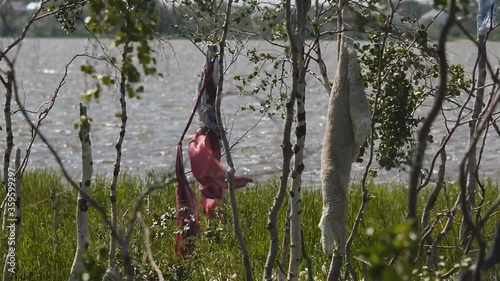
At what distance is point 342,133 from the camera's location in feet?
8.86

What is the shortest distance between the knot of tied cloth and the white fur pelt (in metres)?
1.61

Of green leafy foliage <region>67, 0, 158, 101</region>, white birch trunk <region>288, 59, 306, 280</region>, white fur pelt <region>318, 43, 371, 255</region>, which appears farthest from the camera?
white birch trunk <region>288, 59, 306, 280</region>

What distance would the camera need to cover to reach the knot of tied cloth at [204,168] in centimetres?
442

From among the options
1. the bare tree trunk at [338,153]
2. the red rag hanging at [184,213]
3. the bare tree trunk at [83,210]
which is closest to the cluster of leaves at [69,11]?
the bare tree trunk at [83,210]

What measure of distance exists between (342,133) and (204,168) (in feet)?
5.95

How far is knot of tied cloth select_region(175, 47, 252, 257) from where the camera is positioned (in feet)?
14.5

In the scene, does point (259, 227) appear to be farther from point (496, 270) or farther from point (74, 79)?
point (74, 79)

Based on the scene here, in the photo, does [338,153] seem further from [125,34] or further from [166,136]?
[166,136]

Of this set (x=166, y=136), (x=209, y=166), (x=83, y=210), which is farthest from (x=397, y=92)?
(x=166, y=136)

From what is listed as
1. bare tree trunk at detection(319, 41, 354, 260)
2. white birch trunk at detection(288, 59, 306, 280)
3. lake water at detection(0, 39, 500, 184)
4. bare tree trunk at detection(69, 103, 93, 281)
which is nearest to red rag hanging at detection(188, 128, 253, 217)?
lake water at detection(0, 39, 500, 184)

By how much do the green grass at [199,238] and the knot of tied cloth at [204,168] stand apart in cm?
7

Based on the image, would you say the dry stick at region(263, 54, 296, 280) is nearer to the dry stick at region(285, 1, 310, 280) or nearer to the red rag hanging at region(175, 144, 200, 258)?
the dry stick at region(285, 1, 310, 280)

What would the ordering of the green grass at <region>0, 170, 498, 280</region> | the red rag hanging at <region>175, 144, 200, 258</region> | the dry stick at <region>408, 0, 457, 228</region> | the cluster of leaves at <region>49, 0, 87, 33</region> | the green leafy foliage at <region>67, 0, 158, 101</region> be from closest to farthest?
the dry stick at <region>408, 0, 457, 228</region> < the green leafy foliage at <region>67, 0, 158, 101</region> < the cluster of leaves at <region>49, 0, 87, 33</region> < the green grass at <region>0, 170, 498, 280</region> < the red rag hanging at <region>175, 144, 200, 258</region>

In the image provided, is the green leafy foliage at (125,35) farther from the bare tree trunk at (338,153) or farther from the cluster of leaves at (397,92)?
the cluster of leaves at (397,92)
